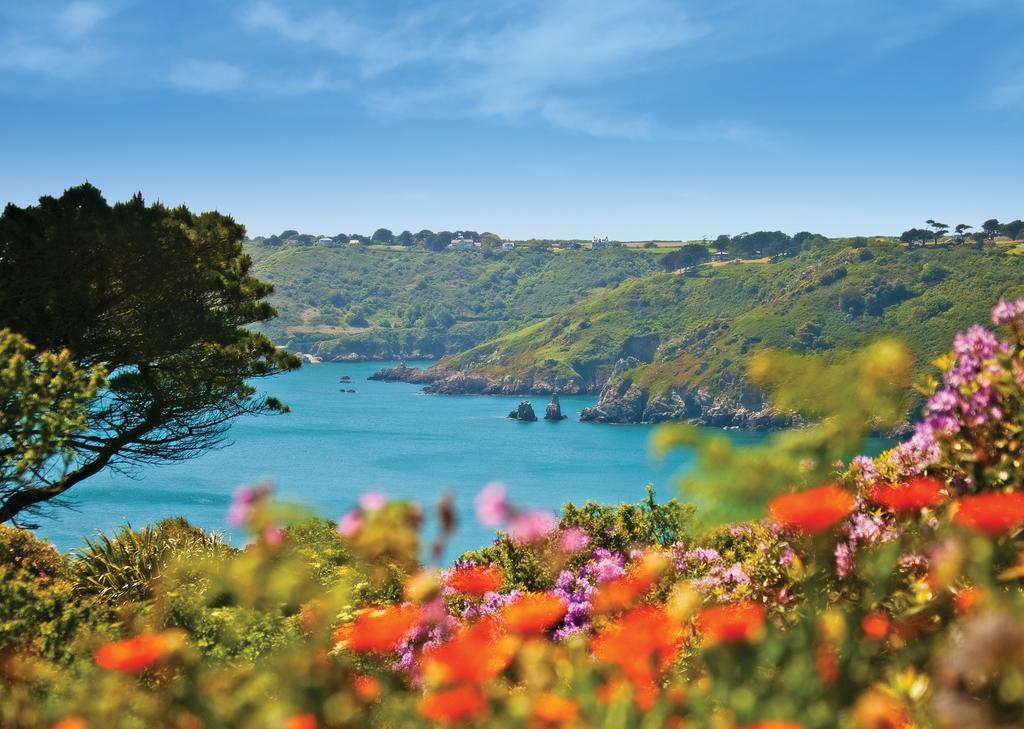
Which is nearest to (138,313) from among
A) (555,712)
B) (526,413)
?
(555,712)

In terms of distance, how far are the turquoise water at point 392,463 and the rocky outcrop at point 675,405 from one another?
11.0ft

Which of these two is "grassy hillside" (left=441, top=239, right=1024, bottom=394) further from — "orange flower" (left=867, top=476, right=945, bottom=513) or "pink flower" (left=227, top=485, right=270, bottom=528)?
"pink flower" (left=227, top=485, right=270, bottom=528)

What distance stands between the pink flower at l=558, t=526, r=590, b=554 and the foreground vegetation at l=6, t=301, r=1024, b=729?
217 centimetres

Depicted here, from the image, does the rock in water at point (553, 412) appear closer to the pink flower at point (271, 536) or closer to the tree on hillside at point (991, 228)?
the tree on hillside at point (991, 228)

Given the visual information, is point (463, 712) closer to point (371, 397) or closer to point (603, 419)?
point (603, 419)

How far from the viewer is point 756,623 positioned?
235 centimetres

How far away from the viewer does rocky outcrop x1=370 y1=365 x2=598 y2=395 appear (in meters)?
135

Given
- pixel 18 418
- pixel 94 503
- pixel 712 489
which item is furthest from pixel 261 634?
pixel 94 503

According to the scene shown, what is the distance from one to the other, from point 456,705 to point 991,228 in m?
158

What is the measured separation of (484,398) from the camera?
137m

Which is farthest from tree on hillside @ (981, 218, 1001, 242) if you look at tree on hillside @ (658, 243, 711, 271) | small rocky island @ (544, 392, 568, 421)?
small rocky island @ (544, 392, 568, 421)

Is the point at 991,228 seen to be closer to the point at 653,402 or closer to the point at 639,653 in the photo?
the point at 653,402

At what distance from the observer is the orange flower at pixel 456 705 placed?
1.92m

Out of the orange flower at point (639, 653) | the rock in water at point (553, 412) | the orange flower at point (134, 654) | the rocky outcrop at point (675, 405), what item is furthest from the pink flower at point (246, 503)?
the rock in water at point (553, 412)
